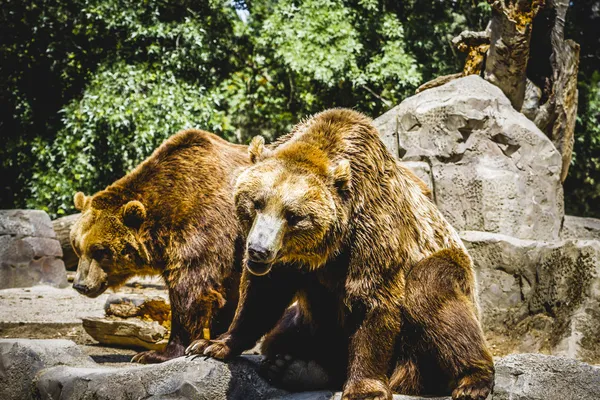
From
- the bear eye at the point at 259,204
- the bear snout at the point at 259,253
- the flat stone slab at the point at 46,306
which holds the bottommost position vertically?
the flat stone slab at the point at 46,306

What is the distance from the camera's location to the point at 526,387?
10.5ft

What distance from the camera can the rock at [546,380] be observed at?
10.2 feet

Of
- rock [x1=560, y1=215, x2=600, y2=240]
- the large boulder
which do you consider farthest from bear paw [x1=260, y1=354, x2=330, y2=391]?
the large boulder

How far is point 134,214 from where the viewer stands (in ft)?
16.6

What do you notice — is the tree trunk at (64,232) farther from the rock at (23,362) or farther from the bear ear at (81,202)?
the rock at (23,362)

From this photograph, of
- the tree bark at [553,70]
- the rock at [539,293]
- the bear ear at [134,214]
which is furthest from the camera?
the tree bark at [553,70]

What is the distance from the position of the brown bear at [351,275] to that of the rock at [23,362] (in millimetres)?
1116

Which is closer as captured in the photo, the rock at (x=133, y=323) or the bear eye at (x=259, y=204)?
the bear eye at (x=259, y=204)

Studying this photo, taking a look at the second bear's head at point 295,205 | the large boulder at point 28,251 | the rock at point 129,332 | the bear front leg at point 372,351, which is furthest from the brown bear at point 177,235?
the large boulder at point 28,251

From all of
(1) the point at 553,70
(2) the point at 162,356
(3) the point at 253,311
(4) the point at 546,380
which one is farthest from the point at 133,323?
(1) the point at 553,70

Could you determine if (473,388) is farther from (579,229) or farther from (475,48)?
(475,48)

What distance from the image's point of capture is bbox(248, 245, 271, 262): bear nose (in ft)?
10.00

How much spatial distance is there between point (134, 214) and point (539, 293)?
11.4 feet

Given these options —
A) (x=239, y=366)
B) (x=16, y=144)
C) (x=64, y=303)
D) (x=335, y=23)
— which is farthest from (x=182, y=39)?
(x=239, y=366)
